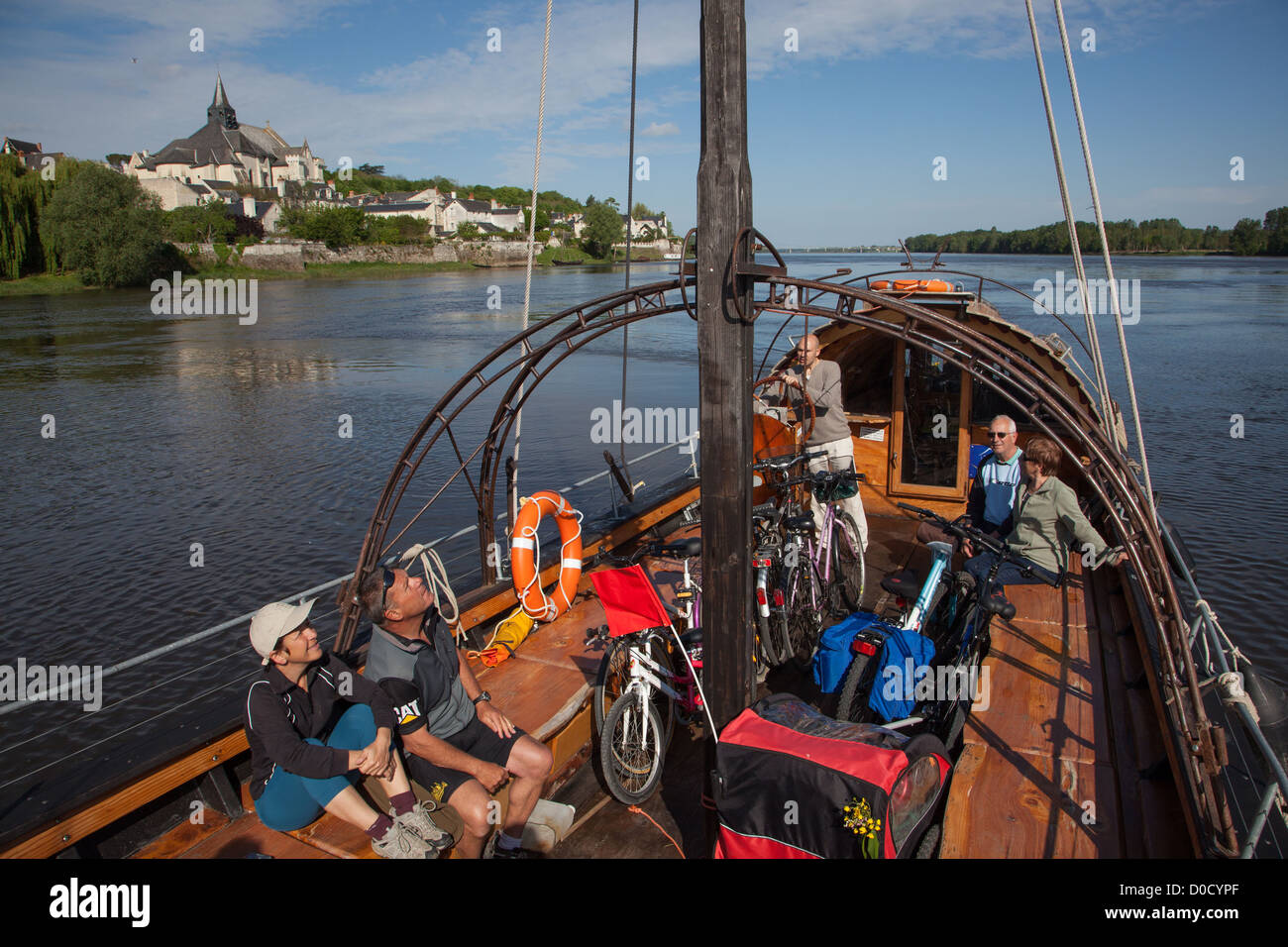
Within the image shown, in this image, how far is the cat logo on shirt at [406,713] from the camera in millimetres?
3717

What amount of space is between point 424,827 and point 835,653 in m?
2.43

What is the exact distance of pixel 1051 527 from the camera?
5246mm

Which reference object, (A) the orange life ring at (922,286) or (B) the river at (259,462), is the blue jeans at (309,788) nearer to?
(B) the river at (259,462)

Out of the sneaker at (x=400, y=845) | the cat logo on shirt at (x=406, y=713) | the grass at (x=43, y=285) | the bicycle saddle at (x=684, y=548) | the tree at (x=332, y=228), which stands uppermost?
the tree at (x=332, y=228)

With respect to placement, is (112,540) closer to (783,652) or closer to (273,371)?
(783,652)

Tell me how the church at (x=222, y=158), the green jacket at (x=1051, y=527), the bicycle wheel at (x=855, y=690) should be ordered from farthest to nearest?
the church at (x=222, y=158) → the green jacket at (x=1051, y=527) → the bicycle wheel at (x=855, y=690)

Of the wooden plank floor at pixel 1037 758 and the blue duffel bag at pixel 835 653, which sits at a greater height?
the blue duffel bag at pixel 835 653

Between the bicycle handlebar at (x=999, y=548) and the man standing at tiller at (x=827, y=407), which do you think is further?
the man standing at tiller at (x=827, y=407)

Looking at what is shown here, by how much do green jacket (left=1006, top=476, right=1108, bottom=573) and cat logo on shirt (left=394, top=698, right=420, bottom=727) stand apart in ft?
12.8

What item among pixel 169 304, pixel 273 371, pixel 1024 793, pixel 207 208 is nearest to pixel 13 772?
pixel 1024 793

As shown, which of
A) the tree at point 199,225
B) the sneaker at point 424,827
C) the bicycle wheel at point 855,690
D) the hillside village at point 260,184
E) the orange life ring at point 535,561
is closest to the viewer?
the sneaker at point 424,827

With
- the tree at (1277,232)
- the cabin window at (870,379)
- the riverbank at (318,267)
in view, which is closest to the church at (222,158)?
the riverbank at (318,267)

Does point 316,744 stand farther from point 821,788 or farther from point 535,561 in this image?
point 535,561

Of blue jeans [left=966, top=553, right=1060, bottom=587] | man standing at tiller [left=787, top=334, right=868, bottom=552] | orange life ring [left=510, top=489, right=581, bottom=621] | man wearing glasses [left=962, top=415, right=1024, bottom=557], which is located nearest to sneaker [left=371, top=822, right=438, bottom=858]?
orange life ring [left=510, top=489, right=581, bottom=621]
